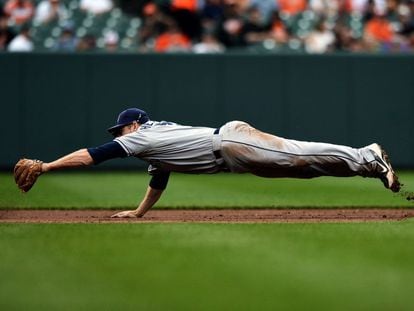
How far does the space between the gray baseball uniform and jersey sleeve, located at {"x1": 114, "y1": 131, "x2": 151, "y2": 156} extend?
0.7 inches

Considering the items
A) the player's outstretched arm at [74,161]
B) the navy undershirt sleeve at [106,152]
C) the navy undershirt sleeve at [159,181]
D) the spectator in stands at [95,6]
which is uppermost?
the spectator in stands at [95,6]

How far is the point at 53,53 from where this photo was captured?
15523 millimetres

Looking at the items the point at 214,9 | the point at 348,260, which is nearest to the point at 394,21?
the point at 214,9

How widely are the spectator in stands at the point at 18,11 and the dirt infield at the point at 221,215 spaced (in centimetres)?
714

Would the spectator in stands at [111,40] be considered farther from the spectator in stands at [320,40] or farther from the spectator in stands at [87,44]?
the spectator in stands at [320,40]

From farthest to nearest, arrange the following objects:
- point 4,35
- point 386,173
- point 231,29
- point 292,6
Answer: point 292,6, point 231,29, point 4,35, point 386,173

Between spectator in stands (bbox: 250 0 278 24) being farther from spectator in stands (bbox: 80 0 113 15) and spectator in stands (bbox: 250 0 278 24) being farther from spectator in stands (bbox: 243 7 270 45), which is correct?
spectator in stands (bbox: 80 0 113 15)

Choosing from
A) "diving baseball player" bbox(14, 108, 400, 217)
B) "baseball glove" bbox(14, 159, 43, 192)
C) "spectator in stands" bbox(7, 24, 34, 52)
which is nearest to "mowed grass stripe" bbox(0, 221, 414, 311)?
"baseball glove" bbox(14, 159, 43, 192)

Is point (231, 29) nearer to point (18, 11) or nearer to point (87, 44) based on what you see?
point (87, 44)

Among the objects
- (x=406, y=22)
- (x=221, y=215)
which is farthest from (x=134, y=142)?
(x=406, y=22)

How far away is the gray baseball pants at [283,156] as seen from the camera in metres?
8.18

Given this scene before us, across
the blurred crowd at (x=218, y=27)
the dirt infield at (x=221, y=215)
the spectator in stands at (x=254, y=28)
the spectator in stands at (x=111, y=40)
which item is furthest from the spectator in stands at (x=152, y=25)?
the dirt infield at (x=221, y=215)

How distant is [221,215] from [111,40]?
7.67m

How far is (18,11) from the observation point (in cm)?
1602
